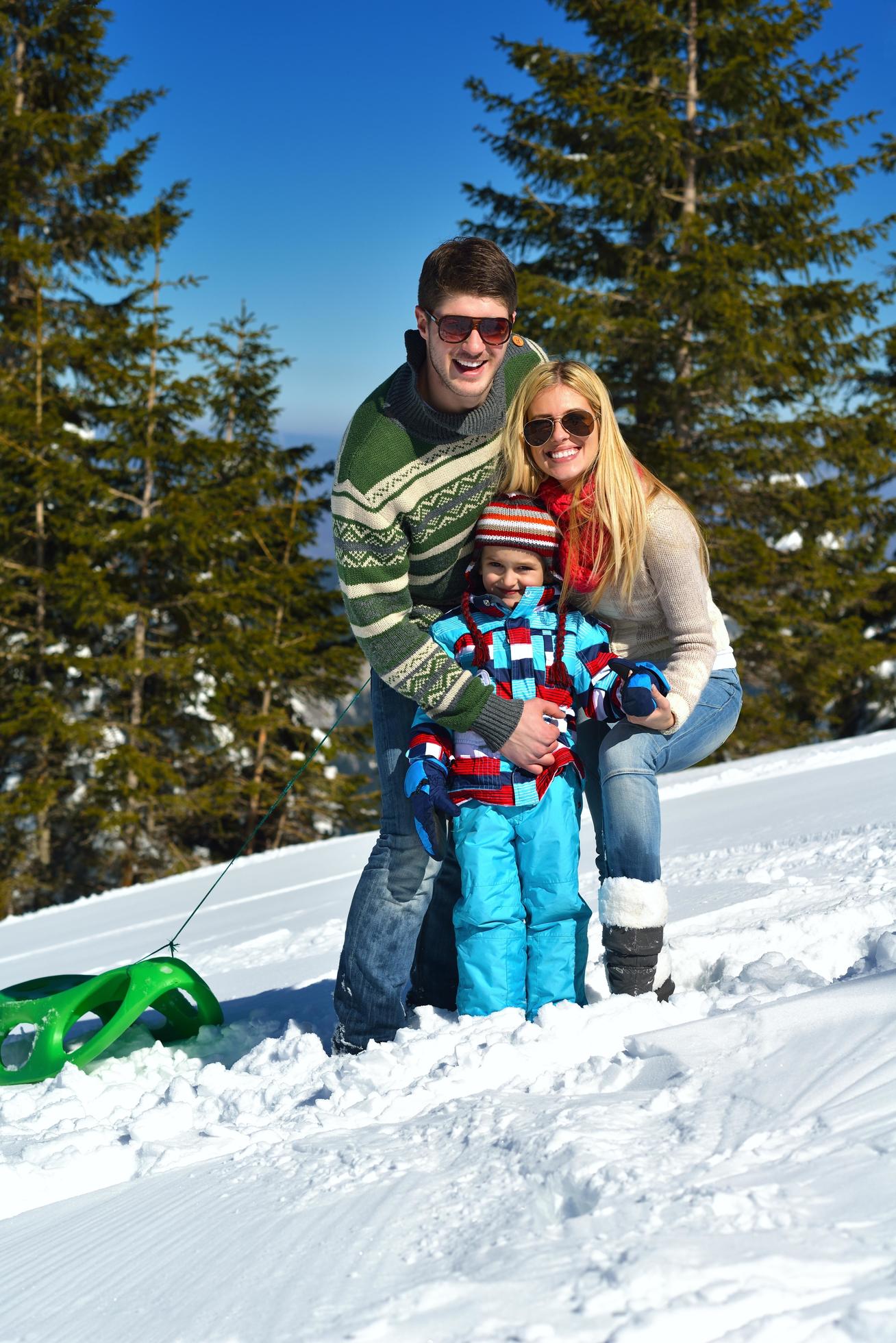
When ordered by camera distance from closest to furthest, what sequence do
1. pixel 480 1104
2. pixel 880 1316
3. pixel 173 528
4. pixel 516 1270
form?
pixel 880 1316
pixel 516 1270
pixel 480 1104
pixel 173 528

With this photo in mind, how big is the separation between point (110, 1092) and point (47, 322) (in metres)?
12.5

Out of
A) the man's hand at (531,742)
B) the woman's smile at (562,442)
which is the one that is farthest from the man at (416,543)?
the woman's smile at (562,442)

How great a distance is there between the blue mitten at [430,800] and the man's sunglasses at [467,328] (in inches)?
36.3

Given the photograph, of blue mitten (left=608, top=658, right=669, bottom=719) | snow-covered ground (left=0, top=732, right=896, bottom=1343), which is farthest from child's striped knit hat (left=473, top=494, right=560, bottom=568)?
snow-covered ground (left=0, top=732, right=896, bottom=1343)

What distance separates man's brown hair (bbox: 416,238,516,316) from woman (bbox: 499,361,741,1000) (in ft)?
0.76

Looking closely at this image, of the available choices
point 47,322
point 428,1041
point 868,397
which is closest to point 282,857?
point 428,1041

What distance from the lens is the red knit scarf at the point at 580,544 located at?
2438mm

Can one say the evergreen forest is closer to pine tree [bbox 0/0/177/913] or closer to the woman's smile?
pine tree [bbox 0/0/177/913]

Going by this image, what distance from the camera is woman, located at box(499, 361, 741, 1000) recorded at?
2393 mm

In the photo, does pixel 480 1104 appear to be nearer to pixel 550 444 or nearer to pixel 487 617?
pixel 487 617

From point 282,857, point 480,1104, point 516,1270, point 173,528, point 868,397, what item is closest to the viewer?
point 516,1270

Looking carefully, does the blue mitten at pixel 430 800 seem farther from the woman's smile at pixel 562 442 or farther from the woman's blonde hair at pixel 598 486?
the woman's smile at pixel 562 442

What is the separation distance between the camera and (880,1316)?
1.00 m

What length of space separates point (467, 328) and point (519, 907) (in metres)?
1.27
